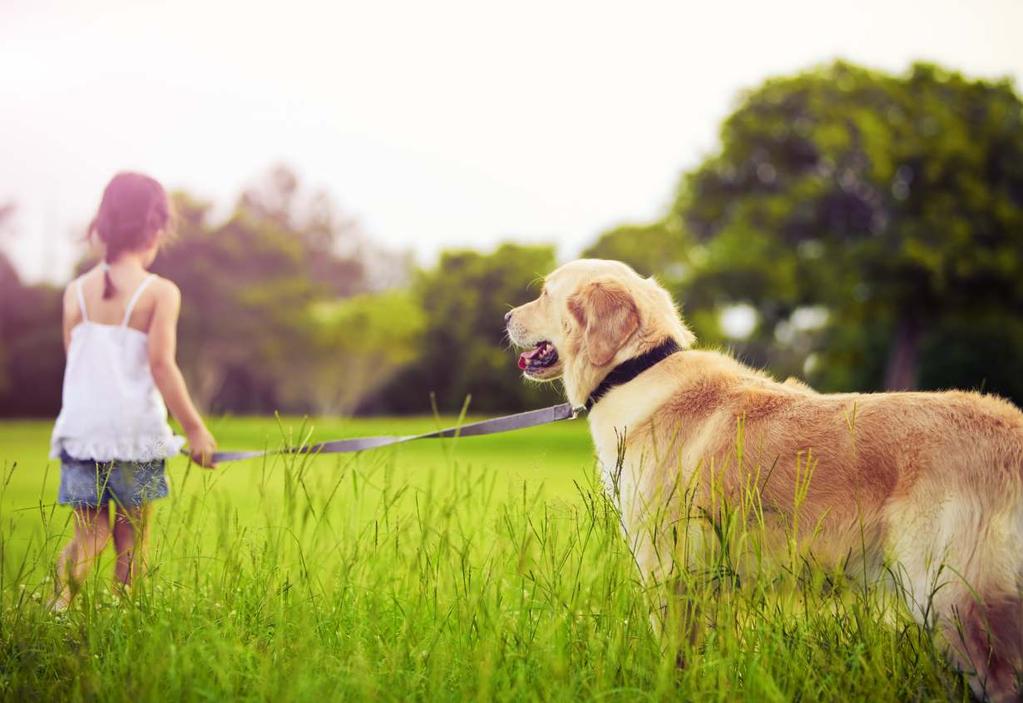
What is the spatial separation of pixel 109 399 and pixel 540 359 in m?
2.20

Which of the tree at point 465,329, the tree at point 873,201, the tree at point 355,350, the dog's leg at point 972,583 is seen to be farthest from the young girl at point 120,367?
the tree at point 355,350

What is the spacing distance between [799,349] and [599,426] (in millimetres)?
40461

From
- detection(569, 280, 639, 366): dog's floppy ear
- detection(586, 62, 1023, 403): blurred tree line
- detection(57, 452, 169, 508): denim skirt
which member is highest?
detection(586, 62, 1023, 403): blurred tree line

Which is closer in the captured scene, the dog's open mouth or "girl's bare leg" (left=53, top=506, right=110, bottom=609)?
"girl's bare leg" (left=53, top=506, right=110, bottom=609)

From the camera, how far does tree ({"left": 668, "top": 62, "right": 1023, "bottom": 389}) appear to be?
21.5 metres

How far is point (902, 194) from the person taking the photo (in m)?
22.4

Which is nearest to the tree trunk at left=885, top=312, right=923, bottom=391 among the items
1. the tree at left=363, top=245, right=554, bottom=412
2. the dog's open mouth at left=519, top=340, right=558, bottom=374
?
the tree at left=363, top=245, right=554, bottom=412

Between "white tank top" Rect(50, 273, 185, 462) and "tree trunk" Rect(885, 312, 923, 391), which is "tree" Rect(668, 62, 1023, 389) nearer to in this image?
"tree trunk" Rect(885, 312, 923, 391)

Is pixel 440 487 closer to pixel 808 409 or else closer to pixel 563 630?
pixel 563 630

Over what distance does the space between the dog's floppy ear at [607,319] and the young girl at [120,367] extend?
1929mm

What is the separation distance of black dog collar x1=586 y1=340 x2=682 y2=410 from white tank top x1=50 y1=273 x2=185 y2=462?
86.5 inches

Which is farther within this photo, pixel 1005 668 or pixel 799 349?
pixel 799 349

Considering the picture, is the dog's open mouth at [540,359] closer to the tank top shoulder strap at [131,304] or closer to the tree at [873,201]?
the tank top shoulder strap at [131,304]

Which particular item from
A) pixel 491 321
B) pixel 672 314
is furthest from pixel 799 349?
pixel 672 314
